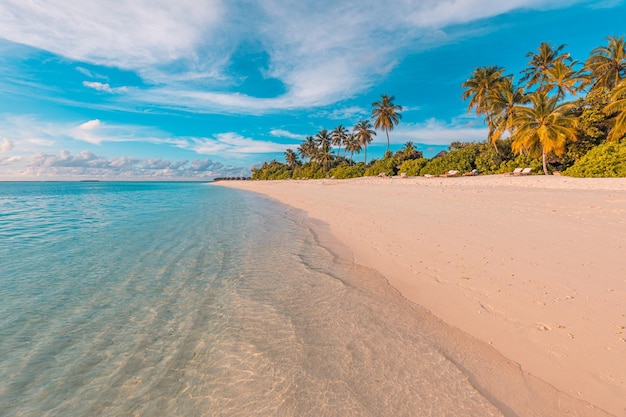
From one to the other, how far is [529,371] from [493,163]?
34.8 m

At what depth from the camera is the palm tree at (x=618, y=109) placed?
65.1 ft

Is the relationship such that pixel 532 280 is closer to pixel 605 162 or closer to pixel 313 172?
pixel 605 162

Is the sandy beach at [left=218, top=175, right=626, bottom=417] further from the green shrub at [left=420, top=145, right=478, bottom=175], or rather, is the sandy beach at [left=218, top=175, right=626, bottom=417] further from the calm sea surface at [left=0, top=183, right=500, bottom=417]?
the green shrub at [left=420, top=145, right=478, bottom=175]

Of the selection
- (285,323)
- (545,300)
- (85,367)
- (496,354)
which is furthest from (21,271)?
(545,300)

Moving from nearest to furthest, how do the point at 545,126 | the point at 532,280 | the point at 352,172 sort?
the point at 532,280 < the point at 545,126 < the point at 352,172

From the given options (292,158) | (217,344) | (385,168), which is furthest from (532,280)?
(292,158)

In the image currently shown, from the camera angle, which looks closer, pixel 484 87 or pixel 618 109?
pixel 618 109

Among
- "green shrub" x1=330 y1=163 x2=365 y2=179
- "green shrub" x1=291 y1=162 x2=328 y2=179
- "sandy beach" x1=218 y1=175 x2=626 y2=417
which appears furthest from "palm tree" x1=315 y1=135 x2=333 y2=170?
"sandy beach" x1=218 y1=175 x2=626 y2=417

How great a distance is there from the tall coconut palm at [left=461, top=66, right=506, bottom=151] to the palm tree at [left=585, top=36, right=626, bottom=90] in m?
9.25

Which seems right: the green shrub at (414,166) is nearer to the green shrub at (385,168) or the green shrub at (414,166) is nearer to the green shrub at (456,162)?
the green shrub at (456,162)

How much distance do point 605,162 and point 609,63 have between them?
21040mm

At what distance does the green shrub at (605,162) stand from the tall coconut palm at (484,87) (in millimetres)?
18562

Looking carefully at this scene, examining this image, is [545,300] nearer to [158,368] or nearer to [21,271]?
→ [158,368]

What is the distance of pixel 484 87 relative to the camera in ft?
130
